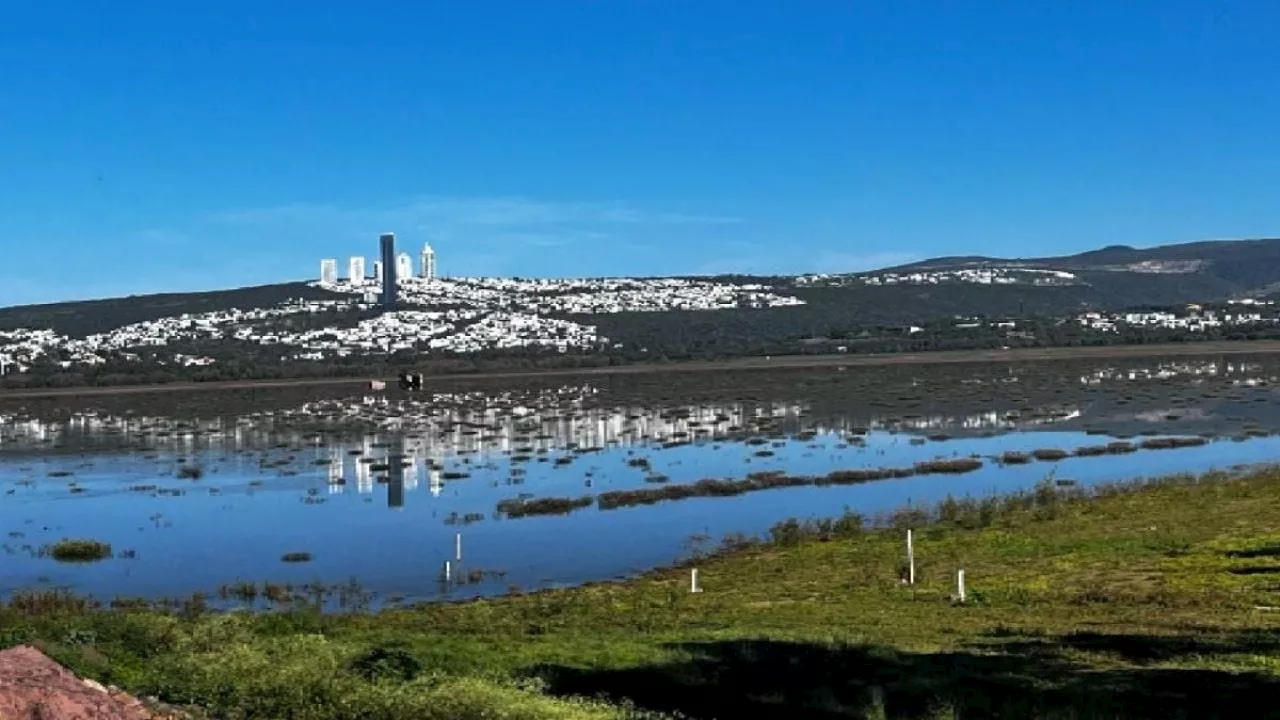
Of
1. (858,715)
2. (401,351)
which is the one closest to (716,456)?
(858,715)

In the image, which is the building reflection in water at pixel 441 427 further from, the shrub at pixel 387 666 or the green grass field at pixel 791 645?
the shrub at pixel 387 666

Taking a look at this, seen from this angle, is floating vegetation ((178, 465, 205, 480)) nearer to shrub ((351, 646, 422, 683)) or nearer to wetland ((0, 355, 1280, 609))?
wetland ((0, 355, 1280, 609))

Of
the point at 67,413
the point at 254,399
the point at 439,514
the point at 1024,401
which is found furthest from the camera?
the point at 254,399

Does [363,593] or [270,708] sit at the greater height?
[270,708]

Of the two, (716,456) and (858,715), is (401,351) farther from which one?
(858,715)

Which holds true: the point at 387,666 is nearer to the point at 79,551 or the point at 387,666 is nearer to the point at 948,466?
the point at 79,551

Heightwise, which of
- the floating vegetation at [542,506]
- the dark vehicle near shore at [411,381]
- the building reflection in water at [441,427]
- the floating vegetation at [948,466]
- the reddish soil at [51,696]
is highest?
the dark vehicle near shore at [411,381]

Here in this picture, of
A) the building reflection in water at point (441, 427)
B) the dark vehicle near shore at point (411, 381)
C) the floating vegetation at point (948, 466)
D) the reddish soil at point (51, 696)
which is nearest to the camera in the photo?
the reddish soil at point (51, 696)

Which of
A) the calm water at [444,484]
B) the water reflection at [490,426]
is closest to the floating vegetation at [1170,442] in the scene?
the calm water at [444,484]
